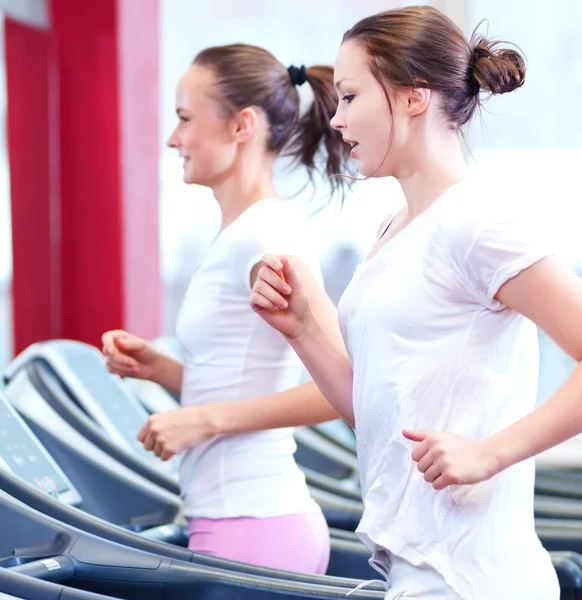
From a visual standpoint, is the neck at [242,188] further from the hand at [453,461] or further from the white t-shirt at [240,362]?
the hand at [453,461]

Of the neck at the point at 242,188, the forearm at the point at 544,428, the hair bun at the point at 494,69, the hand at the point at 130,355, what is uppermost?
the hair bun at the point at 494,69

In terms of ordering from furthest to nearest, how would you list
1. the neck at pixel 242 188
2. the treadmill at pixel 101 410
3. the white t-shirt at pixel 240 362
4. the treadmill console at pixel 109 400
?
the treadmill console at pixel 109 400 → the treadmill at pixel 101 410 → the neck at pixel 242 188 → the white t-shirt at pixel 240 362

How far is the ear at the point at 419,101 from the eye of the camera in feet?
3.92

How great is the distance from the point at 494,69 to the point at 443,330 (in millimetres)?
355

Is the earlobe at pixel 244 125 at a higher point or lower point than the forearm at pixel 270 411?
higher

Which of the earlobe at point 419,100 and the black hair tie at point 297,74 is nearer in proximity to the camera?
the earlobe at point 419,100

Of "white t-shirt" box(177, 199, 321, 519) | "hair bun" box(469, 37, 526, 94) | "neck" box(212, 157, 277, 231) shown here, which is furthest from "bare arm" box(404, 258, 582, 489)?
"neck" box(212, 157, 277, 231)

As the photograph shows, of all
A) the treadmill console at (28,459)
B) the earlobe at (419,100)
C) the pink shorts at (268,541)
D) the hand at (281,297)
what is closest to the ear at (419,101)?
the earlobe at (419,100)

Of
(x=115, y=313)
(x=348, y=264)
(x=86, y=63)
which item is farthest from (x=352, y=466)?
(x=86, y=63)

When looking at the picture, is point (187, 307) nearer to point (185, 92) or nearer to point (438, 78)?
point (185, 92)

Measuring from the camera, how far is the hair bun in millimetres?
1223

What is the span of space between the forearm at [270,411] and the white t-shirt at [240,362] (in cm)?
6

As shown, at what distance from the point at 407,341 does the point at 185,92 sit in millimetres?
833

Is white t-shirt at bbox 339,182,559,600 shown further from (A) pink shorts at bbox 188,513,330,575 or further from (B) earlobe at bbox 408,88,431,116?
(A) pink shorts at bbox 188,513,330,575
